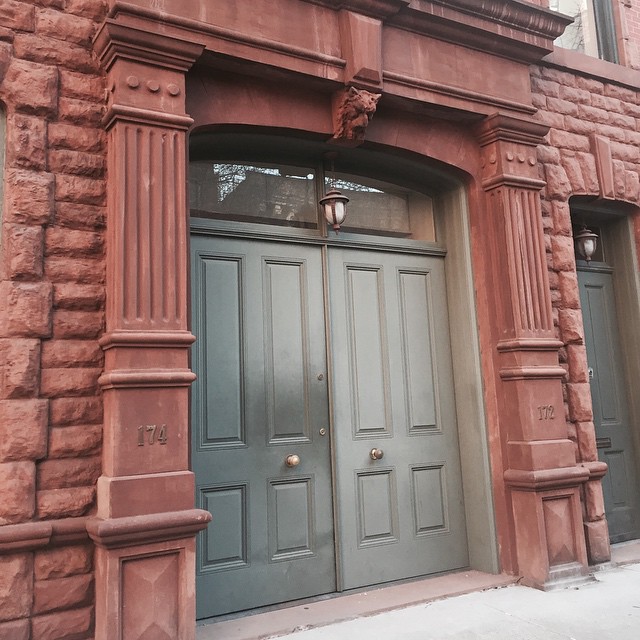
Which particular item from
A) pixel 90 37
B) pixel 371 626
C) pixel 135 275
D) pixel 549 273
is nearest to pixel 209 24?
pixel 90 37

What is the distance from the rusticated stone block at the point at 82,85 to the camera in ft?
13.8

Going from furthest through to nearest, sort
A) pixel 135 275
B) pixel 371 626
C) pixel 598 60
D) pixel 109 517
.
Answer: pixel 598 60
pixel 371 626
pixel 135 275
pixel 109 517

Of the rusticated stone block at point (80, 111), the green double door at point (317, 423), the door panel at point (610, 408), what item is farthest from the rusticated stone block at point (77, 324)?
the door panel at point (610, 408)

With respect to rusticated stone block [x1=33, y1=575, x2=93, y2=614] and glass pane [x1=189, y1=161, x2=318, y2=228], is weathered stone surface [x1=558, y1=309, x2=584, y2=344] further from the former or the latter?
rusticated stone block [x1=33, y1=575, x2=93, y2=614]

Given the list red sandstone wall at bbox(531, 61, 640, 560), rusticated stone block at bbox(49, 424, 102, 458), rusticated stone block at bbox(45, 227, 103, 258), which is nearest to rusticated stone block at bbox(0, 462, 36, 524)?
rusticated stone block at bbox(49, 424, 102, 458)

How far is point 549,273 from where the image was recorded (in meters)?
6.10

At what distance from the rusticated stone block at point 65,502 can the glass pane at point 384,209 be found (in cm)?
306

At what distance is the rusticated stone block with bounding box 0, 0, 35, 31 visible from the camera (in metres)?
4.06

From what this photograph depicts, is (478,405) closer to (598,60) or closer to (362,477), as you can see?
(362,477)

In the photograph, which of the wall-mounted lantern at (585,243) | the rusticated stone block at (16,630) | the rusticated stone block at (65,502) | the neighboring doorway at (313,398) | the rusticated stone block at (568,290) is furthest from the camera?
the wall-mounted lantern at (585,243)

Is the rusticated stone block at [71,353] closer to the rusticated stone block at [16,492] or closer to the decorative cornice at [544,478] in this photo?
the rusticated stone block at [16,492]

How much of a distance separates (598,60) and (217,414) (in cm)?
552

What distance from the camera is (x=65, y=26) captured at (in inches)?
167

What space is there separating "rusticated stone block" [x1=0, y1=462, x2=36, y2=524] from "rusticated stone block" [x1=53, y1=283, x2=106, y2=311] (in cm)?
99
